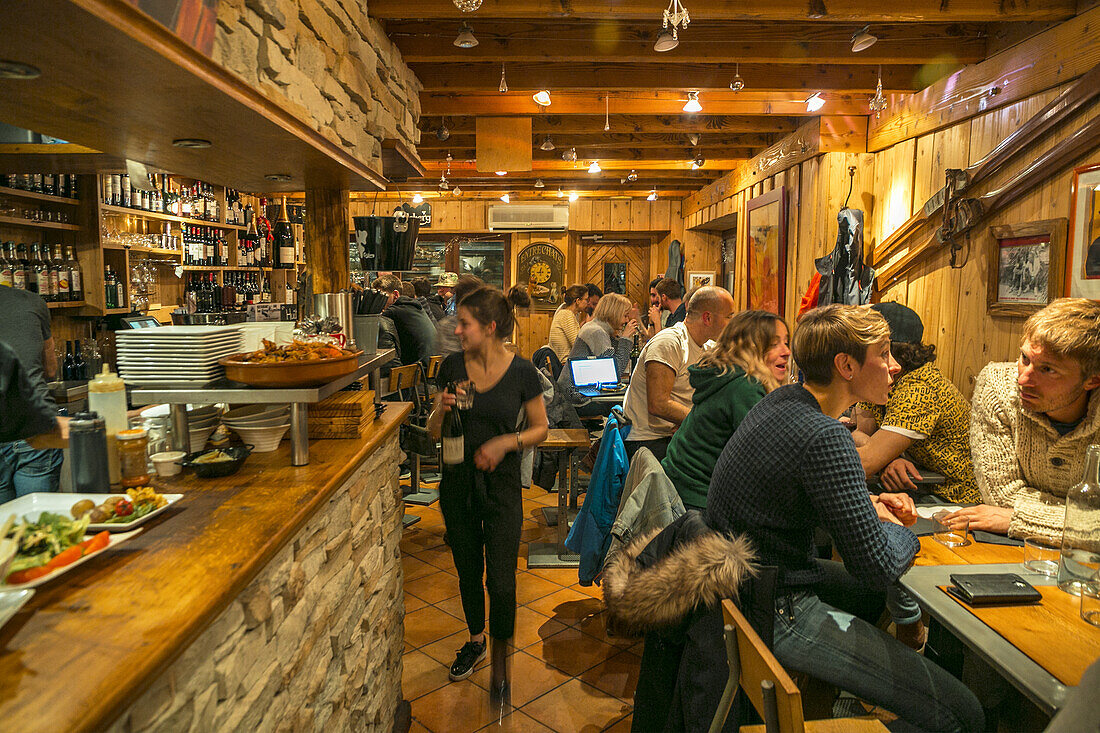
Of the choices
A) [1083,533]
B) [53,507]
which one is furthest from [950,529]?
[53,507]

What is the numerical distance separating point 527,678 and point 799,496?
1784 mm

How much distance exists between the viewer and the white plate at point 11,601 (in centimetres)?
101

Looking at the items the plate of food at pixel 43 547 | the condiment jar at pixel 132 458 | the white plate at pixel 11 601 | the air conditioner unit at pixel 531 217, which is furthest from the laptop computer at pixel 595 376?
the air conditioner unit at pixel 531 217

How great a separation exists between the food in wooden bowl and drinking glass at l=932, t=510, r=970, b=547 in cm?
209

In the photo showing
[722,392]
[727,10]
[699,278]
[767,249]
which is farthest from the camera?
[699,278]

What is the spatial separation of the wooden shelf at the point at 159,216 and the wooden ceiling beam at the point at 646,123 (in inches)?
85.8

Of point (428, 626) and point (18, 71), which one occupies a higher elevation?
point (18, 71)

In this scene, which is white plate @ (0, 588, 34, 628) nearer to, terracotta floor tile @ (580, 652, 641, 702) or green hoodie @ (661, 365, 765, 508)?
green hoodie @ (661, 365, 765, 508)

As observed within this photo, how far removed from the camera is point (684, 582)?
1.98 m

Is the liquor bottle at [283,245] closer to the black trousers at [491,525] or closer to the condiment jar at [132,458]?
the black trousers at [491,525]

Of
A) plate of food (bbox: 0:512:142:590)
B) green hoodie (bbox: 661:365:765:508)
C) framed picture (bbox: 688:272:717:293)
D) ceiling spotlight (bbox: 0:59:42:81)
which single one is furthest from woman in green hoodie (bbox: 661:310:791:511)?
framed picture (bbox: 688:272:717:293)

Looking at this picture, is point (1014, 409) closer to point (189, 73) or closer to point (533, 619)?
A: point (533, 619)

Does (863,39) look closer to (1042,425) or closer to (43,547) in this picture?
(1042,425)

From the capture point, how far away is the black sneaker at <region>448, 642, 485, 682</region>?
3.15 m
